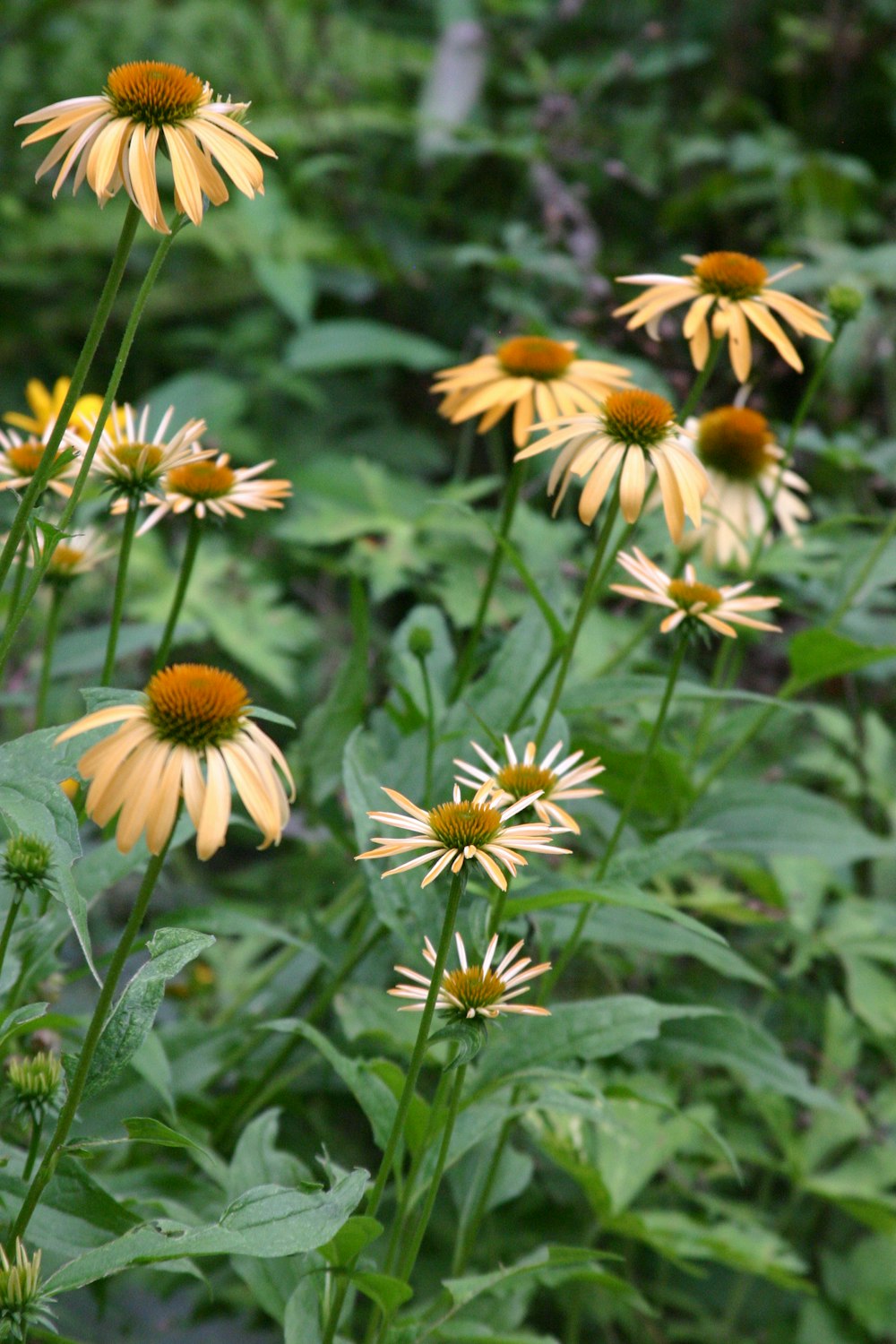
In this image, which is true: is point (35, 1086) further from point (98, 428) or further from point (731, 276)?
point (731, 276)

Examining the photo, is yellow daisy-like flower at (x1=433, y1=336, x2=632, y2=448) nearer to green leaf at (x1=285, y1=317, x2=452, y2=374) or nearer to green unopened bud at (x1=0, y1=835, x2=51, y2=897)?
green unopened bud at (x1=0, y1=835, x2=51, y2=897)

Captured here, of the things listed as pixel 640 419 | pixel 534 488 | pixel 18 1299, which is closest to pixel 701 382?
pixel 640 419

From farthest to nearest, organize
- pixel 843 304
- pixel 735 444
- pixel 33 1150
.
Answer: pixel 735 444 → pixel 843 304 → pixel 33 1150

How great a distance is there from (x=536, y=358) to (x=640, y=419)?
0.22m

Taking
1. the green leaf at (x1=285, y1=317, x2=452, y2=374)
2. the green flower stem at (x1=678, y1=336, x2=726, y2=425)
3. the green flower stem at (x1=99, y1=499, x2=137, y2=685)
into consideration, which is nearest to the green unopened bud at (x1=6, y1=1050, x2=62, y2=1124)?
the green flower stem at (x1=99, y1=499, x2=137, y2=685)

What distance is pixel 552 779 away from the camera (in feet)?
2.29

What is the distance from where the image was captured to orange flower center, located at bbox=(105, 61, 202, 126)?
619 millimetres

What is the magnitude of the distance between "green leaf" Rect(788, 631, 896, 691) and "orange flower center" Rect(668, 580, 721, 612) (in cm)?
27

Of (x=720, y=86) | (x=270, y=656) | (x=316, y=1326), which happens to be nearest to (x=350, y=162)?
(x=720, y=86)

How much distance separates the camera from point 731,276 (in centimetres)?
85

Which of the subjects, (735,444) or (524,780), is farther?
(735,444)

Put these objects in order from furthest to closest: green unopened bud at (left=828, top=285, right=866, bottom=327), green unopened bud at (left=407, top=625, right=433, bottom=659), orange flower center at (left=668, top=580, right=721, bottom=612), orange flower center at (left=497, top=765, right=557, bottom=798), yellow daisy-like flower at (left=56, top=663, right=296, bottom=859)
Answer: green unopened bud at (left=828, top=285, right=866, bottom=327) < green unopened bud at (left=407, top=625, right=433, bottom=659) < orange flower center at (left=668, top=580, right=721, bottom=612) < orange flower center at (left=497, top=765, right=557, bottom=798) < yellow daisy-like flower at (left=56, top=663, right=296, bottom=859)

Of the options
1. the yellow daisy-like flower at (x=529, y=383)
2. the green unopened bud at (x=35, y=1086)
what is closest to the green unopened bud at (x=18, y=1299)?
the green unopened bud at (x=35, y=1086)

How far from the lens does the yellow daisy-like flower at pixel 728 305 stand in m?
0.81
